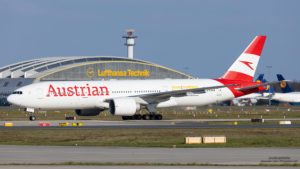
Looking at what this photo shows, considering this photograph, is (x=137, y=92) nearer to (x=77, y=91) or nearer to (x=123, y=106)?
(x=123, y=106)

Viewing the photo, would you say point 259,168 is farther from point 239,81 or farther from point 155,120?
point 239,81

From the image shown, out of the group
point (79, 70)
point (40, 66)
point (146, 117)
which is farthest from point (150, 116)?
point (40, 66)

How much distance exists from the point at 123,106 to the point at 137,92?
4.91 metres

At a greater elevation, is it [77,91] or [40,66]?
[40,66]

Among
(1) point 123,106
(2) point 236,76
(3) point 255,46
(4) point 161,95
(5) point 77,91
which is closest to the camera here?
(1) point 123,106

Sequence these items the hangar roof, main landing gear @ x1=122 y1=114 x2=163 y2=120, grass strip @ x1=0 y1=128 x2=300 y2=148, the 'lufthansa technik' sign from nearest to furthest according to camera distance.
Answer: grass strip @ x1=0 y1=128 x2=300 y2=148
main landing gear @ x1=122 y1=114 x2=163 y2=120
the hangar roof
the 'lufthansa technik' sign

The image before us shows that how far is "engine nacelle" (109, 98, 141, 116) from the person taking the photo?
56.9 meters

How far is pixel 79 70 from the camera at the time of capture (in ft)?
392

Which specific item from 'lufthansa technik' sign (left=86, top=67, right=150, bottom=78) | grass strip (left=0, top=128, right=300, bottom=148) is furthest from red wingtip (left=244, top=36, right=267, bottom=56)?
'lufthansa technik' sign (left=86, top=67, right=150, bottom=78)

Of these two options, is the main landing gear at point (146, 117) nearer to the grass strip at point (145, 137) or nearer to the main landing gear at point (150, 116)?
the main landing gear at point (150, 116)

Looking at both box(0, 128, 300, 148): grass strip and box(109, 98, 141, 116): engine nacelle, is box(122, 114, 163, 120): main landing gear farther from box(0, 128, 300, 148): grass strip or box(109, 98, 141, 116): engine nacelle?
box(0, 128, 300, 148): grass strip

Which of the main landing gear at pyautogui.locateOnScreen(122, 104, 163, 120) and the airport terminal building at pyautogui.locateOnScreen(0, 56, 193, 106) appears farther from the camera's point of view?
the airport terminal building at pyautogui.locateOnScreen(0, 56, 193, 106)

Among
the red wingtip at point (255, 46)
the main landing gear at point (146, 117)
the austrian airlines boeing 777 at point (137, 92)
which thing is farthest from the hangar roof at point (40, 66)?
the red wingtip at point (255, 46)

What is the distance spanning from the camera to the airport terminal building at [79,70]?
115438 mm
